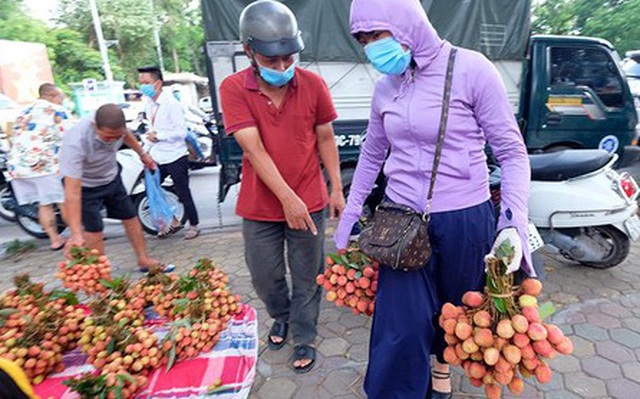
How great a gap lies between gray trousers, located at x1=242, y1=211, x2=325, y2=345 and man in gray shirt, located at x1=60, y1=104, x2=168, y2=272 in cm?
104

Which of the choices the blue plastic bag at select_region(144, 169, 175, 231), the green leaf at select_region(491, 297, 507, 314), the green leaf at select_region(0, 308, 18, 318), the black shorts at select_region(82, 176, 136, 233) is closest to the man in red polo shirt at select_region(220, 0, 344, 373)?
the green leaf at select_region(491, 297, 507, 314)

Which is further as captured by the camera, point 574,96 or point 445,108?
point 574,96

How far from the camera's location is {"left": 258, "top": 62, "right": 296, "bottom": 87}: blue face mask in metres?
1.80

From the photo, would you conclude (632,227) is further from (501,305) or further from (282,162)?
(282,162)

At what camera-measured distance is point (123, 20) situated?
24.0m

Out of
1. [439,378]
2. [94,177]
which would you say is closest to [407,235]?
[439,378]

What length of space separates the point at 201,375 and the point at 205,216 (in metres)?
3.66

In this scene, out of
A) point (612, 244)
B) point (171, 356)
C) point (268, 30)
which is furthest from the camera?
point (612, 244)

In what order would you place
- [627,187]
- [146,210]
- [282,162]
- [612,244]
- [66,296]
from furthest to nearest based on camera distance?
[146,210]
[612,244]
[627,187]
[66,296]
[282,162]

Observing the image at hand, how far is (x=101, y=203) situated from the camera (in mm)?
3170

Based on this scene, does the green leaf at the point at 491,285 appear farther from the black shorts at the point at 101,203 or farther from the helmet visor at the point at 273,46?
the black shorts at the point at 101,203

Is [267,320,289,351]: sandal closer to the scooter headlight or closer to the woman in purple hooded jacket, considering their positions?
the woman in purple hooded jacket

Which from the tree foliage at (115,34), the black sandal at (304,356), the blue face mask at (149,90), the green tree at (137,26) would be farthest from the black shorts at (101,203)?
the green tree at (137,26)

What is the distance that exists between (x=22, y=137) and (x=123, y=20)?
24.0m
